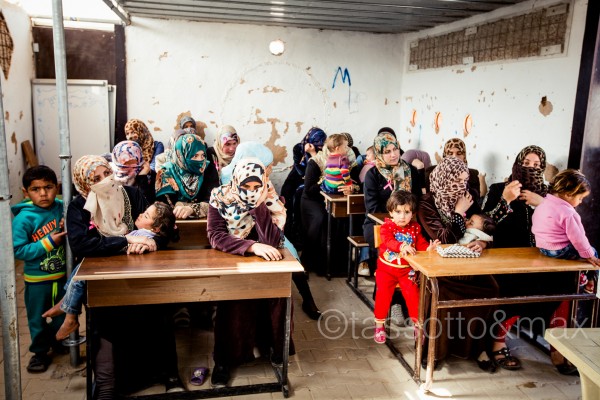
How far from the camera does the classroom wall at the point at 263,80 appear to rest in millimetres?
7453

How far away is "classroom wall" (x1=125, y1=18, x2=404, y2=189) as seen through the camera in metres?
7.45

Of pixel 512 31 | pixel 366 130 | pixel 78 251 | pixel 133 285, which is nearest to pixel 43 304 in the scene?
pixel 78 251

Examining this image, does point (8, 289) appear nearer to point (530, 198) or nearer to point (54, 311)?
point (54, 311)

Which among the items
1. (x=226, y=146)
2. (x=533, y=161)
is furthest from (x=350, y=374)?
(x=226, y=146)

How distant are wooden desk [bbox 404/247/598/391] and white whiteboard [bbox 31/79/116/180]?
Answer: 5496mm

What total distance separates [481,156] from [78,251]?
462 centimetres

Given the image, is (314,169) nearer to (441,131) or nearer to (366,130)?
(441,131)

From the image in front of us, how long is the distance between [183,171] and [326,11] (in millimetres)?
2983

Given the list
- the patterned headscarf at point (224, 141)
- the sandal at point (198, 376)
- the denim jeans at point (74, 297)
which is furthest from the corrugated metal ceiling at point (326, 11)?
the sandal at point (198, 376)

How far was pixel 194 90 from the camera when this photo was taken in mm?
7660

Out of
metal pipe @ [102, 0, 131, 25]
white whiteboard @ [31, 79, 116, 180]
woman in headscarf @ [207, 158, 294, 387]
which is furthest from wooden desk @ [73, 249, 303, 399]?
white whiteboard @ [31, 79, 116, 180]

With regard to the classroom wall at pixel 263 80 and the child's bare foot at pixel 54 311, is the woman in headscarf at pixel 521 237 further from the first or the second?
the classroom wall at pixel 263 80

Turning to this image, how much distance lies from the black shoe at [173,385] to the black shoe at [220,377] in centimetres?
22

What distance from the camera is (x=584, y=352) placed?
2346 millimetres
